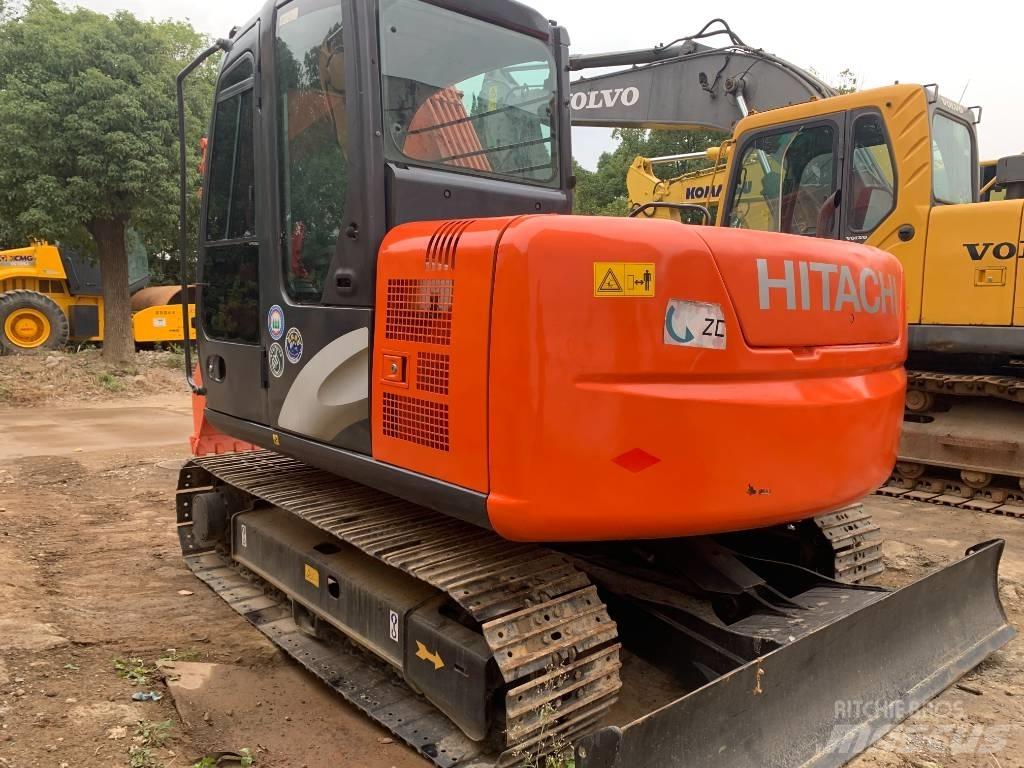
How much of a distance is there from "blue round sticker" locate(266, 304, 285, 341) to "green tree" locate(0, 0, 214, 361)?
10395 millimetres

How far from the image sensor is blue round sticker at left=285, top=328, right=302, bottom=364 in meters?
3.28

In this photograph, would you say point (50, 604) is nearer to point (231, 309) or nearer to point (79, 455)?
point (231, 309)

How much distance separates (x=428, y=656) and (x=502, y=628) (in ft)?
1.52

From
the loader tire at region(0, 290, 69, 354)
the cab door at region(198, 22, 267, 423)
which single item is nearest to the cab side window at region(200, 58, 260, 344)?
the cab door at region(198, 22, 267, 423)

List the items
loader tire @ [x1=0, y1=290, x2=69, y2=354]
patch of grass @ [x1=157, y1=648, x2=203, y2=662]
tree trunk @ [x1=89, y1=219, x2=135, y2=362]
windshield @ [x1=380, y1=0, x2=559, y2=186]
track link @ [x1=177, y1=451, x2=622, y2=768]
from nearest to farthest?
1. track link @ [x1=177, y1=451, x2=622, y2=768]
2. windshield @ [x1=380, y1=0, x2=559, y2=186]
3. patch of grass @ [x1=157, y1=648, x2=203, y2=662]
4. tree trunk @ [x1=89, y1=219, x2=135, y2=362]
5. loader tire @ [x1=0, y1=290, x2=69, y2=354]

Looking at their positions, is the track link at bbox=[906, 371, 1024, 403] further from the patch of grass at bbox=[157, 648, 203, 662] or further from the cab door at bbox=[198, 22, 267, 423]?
the patch of grass at bbox=[157, 648, 203, 662]

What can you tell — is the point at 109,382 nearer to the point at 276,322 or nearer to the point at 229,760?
the point at 276,322

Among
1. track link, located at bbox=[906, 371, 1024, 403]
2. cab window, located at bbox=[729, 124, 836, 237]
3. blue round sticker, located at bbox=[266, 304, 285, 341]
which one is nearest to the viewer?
blue round sticker, located at bbox=[266, 304, 285, 341]

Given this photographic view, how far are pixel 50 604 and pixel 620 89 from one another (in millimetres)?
6505

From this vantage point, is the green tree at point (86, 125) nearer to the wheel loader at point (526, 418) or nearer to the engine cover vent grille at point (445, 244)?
the wheel loader at point (526, 418)

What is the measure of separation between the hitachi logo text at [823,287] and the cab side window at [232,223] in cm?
218

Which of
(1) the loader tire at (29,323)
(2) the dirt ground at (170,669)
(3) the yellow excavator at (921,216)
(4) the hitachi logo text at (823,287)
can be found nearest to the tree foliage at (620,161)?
(1) the loader tire at (29,323)

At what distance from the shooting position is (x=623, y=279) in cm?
234

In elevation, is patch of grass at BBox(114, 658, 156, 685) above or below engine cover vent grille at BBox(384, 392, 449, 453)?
below
